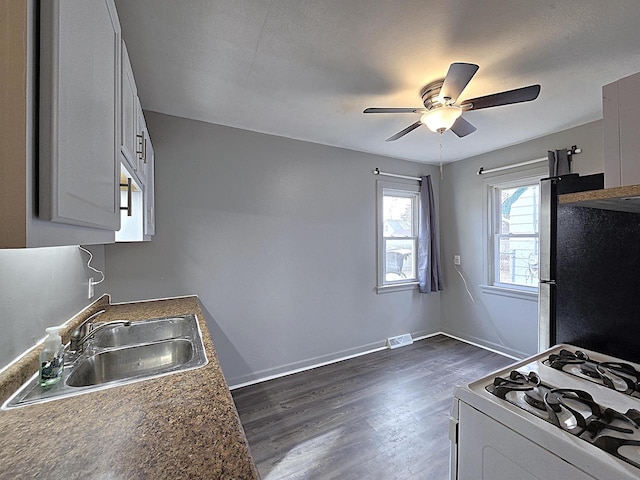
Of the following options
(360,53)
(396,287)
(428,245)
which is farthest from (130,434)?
(428,245)

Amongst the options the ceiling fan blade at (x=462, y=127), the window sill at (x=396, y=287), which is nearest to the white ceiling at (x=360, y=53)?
the ceiling fan blade at (x=462, y=127)

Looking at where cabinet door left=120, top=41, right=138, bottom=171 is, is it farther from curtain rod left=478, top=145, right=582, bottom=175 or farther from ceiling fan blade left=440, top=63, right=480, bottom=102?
curtain rod left=478, top=145, right=582, bottom=175

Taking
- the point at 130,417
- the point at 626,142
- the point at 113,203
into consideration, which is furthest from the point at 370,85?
the point at 130,417

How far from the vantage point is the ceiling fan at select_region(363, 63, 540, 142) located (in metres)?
1.52

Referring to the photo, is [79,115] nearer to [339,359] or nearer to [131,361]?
[131,361]

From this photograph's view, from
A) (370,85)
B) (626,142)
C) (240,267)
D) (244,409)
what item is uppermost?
(370,85)

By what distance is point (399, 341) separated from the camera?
366 centimetres

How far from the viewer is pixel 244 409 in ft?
7.66

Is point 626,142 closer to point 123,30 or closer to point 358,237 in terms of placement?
point 123,30

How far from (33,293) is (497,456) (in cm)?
180

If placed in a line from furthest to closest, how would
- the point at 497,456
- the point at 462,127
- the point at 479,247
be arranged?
the point at 479,247
the point at 462,127
the point at 497,456

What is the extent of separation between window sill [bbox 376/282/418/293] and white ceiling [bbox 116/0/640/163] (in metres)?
2.01

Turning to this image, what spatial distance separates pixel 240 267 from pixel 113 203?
1885 millimetres

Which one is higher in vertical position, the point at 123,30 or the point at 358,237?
the point at 123,30
